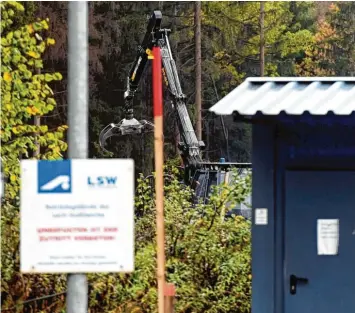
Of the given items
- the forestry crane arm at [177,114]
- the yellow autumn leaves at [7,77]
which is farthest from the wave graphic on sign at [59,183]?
the forestry crane arm at [177,114]

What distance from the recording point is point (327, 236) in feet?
23.2

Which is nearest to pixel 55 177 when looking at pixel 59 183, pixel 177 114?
pixel 59 183

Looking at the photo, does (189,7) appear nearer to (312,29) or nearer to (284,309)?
(312,29)

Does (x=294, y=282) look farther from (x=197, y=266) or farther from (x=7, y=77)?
(x=7, y=77)

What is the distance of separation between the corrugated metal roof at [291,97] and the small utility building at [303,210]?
19 millimetres

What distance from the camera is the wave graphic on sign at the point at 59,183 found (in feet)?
16.6

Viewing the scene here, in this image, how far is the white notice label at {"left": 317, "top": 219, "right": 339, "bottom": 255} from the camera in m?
7.06

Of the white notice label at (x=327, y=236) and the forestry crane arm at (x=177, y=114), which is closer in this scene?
the white notice label at (x=327, y=236)

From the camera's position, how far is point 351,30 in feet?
161

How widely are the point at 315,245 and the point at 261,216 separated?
52 centimetres

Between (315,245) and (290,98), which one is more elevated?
(290,98)

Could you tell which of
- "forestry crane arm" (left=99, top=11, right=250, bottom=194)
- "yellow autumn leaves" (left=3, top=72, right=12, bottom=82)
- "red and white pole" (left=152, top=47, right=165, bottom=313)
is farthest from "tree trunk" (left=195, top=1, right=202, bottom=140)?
"red and white pole" (left=152, top=47, right=165, bottom=313)

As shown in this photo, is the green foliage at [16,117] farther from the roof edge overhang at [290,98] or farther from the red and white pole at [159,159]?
the roof edge overhang at [290,98]

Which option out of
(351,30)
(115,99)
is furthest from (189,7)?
(351,30)
